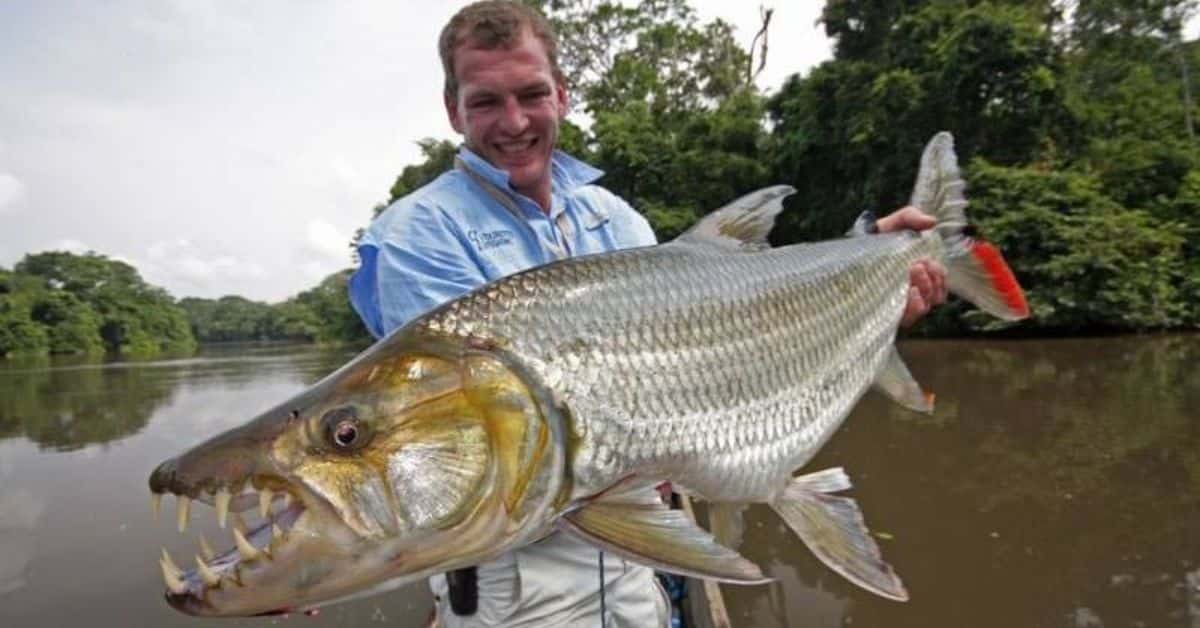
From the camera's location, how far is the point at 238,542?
1.29 metres

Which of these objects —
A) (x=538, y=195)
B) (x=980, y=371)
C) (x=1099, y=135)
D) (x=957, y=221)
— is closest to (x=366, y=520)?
(x=538, y=195)

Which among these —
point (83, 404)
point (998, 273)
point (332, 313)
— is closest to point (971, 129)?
point (998, 273)

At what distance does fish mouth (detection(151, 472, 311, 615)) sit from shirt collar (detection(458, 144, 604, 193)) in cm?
122

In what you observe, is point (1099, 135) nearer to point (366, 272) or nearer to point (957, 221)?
point (957, 221)

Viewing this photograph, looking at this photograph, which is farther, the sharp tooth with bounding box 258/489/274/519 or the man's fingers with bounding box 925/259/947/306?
the man's fingers with bounding box 925/259/947/306

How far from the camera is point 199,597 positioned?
4.26 feet

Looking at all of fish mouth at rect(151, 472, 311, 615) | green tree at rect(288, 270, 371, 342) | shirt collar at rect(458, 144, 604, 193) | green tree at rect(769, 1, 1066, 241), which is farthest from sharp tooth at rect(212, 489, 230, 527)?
green tree at rect(288, 270, 371, 342)

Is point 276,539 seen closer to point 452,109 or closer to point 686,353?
point 686,353

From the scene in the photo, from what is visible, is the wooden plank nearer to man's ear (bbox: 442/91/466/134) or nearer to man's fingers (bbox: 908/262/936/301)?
man's fingers (bbox: 908/262/936/301)

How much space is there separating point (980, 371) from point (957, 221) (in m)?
12.8

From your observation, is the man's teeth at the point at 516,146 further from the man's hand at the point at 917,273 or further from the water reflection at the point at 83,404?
the water reflection at the point at 83,404

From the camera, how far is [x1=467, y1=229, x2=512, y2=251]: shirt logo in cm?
221

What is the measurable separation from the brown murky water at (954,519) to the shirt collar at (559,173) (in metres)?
3.65

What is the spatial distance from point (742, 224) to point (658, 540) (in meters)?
1.15
